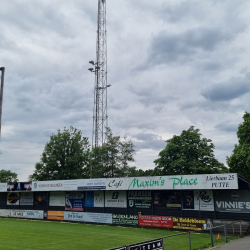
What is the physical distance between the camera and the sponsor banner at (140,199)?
30047 mm

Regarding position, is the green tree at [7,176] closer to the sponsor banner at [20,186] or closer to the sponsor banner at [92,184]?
A: the sponsor banner at [20,186]

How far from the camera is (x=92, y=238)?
2200 cm

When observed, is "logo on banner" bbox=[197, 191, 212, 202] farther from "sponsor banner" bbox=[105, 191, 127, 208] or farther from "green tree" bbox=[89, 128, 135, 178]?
"green tree" bbox=[89, 128, 135, 178]

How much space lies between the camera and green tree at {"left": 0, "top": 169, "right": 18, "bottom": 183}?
10604 centimetres

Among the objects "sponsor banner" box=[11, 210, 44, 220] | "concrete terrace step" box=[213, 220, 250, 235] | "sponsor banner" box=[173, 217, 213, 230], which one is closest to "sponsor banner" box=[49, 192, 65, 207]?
"sponsor banner" box=[11, 210, 44, 220]

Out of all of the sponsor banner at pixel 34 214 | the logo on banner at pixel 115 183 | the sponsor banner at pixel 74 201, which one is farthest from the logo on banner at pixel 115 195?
the sponsor banner at pixel 34 214

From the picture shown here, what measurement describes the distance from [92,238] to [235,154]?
63.0 feet

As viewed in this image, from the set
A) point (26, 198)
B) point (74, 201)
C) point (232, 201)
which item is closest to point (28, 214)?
point (26, 198)

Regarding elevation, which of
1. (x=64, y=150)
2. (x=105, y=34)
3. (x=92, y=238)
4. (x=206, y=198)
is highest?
(x=105, y=34)

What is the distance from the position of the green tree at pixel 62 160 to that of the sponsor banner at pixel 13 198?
54.7 ft

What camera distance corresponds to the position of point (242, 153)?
32156 mm

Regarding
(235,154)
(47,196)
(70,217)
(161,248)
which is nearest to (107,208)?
(70,217)

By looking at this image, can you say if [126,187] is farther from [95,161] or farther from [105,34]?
[105,34]

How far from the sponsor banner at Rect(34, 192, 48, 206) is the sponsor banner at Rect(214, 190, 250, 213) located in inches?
890
